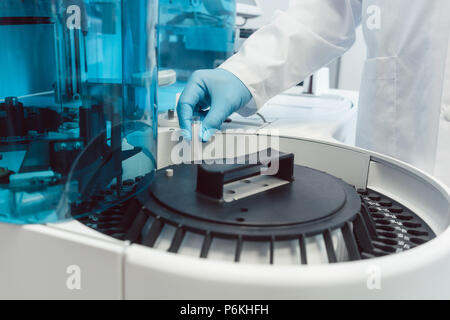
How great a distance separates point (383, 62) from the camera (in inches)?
34.2

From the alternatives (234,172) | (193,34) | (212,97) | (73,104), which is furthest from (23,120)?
(193,34)

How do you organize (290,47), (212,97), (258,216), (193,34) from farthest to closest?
(193,34), (290,47), (212,97), (258,216)

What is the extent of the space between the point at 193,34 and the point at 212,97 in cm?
60

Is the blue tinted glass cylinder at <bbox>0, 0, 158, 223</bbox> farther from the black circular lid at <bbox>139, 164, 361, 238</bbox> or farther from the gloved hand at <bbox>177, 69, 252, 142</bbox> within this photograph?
the gloved hand at <bbox>177, 69, 252, 142</bbox>

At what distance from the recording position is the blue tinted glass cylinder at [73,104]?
38 cm

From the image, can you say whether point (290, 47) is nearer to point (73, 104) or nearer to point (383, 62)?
point (383, 62)

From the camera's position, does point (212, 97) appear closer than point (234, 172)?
No

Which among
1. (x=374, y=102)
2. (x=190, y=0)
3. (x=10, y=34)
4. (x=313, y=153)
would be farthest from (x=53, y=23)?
(x=190, y=0)

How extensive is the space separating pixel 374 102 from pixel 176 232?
0.68 metres

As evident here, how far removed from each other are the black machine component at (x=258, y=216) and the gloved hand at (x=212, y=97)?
265 mm

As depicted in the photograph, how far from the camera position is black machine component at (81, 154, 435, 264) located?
342mm

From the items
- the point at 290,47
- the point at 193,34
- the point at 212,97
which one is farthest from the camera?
the point at 193,34

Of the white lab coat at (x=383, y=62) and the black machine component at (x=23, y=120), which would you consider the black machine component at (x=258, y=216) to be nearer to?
the black machine component at (x=23, y=120)

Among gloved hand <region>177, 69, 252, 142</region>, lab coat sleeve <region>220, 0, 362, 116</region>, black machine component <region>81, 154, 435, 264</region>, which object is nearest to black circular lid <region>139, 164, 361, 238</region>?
black machine component <region>81, 154, 435, 264</region>
